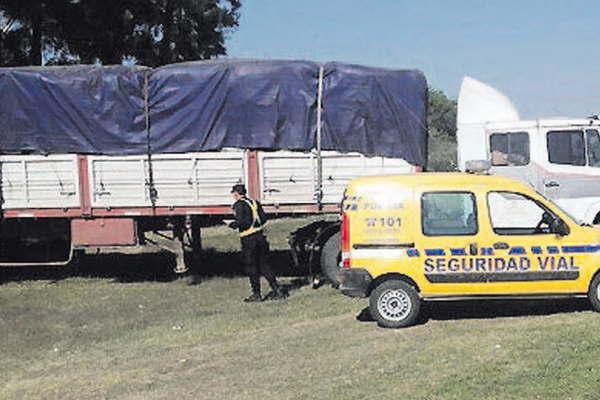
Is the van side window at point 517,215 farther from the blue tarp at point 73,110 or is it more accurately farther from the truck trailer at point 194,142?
the blue tarp at point 73,110

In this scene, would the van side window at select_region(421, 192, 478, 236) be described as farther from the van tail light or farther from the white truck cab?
the white truck cab

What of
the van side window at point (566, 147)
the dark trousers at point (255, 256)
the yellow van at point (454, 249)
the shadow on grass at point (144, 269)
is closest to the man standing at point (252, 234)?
the dark trousers at point (255, 256)

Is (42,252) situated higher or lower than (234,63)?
lower

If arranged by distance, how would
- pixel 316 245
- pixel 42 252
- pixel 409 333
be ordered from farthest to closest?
pixel 42 252 < pixel 316 245 < pixel 409 333

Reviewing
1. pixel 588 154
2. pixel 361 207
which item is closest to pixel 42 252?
pixel 361 207

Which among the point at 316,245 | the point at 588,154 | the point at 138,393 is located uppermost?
the point at 588,154

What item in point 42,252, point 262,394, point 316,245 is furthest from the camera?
point 42,252

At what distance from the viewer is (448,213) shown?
30.2ft

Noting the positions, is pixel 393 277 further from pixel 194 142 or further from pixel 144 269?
pixel 144 269

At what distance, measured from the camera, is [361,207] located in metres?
9.34

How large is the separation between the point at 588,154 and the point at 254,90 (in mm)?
5374

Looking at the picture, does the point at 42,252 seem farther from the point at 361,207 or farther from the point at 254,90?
the point at 361,207

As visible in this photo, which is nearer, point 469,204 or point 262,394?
point 262,394

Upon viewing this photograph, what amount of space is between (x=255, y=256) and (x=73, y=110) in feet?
13.1
